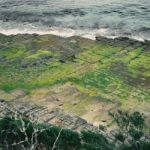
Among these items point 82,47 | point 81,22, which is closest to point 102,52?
point 82,47

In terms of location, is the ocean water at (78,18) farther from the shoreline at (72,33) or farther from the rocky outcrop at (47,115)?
the rocky outcrop at (47,115)

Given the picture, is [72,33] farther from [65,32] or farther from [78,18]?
[78,18]

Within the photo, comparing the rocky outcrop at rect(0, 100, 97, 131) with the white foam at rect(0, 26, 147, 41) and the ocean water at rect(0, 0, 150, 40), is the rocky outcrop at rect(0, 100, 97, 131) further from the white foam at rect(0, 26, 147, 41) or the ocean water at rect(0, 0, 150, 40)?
the ocean water at rect(0, 0, 150, 40)

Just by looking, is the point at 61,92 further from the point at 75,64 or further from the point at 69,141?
the point at 69,141

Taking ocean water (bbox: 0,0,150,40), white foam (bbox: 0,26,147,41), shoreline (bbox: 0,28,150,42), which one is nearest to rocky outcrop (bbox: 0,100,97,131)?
shoreline (bbox: 0,28,150,42)

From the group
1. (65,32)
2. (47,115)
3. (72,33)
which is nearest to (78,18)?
(65,32)

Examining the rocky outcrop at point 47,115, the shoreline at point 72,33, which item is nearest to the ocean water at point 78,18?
the shoreline at point 72,33

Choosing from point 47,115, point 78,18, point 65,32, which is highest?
point 47,115

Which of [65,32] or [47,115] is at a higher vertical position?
Result: [47,115]
